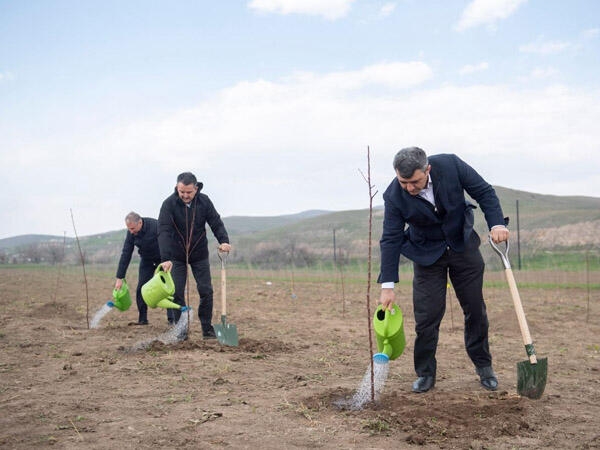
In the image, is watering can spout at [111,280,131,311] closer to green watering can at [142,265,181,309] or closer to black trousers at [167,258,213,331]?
black trousers at [167,258,213,331]

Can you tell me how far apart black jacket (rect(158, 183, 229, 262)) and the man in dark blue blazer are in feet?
9.27

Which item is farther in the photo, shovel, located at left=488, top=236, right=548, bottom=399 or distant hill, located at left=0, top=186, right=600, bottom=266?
distant hill, located at left=0, top=186, right=600, bottom=266

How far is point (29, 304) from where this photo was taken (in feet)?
39.8

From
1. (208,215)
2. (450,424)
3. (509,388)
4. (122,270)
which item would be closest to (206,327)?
(208,215)

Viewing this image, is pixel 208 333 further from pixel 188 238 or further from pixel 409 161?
pixel 409 161

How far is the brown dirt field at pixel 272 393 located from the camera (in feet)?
11.2

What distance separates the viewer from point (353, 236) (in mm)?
46688

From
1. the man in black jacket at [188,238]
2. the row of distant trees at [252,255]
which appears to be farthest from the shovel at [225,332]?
the row of distant trees at [252,255]

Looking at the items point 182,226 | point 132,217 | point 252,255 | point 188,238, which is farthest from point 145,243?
point 252,255

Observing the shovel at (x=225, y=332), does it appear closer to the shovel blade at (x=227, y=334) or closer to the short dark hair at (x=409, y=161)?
the shovel blade at (x=227, y=334)

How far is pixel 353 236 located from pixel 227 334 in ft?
133

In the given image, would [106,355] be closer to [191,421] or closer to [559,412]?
[191,421]

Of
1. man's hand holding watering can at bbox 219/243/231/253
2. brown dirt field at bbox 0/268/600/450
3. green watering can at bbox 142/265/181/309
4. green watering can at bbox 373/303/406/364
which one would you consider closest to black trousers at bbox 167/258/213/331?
green watering can at bbox 142/265/181/309

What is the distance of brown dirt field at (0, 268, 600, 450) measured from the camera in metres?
3.40
